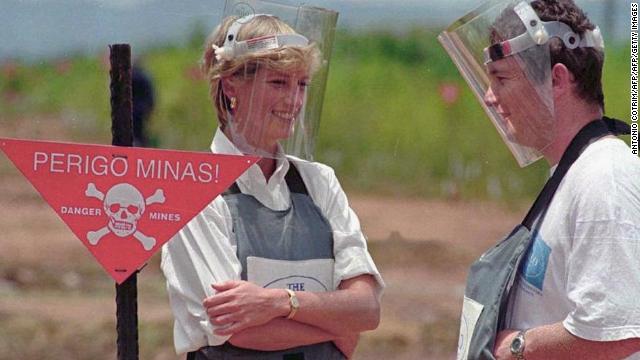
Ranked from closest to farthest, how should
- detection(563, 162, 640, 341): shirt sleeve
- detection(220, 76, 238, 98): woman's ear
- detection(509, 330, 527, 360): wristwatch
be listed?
detection(563, 162, 640, 341): shirt sleeve < detection(509, 330, 527, 360): wristwatch < detection(220, 76, 238, 98): woman's ear

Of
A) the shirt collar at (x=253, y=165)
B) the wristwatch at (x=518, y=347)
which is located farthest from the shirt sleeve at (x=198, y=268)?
the wristwatch at (x=518, y=347)

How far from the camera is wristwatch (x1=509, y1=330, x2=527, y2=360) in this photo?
1.93 meters

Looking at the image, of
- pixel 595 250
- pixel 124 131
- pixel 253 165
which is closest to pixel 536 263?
pixel 595 250

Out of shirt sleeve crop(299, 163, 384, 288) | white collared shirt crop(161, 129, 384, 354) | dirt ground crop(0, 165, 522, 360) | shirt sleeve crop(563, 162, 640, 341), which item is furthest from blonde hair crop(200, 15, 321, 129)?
dirt ground crop(0, 165, 522, 360)

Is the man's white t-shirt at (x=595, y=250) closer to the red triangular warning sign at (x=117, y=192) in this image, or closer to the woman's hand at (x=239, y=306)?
the woman's hand at (x=239, y=306)

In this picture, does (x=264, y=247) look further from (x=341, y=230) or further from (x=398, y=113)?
(x=398, y=113)

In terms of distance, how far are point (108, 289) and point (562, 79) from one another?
3116mm

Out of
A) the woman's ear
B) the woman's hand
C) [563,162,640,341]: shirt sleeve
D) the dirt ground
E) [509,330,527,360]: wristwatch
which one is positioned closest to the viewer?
[563,162,640,341]: shirt sleeve

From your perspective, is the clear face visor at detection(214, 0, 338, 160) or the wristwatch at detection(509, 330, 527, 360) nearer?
the wristwatch at detection(509, 330, 527, 360)

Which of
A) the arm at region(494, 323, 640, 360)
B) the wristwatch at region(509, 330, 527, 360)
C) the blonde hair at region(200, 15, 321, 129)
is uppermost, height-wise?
the blonde hair at region(200, 15, 321, 129)

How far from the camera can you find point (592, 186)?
186cm

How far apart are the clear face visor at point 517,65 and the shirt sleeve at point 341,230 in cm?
42

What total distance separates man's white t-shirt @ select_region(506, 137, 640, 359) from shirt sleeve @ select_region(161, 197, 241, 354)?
68 centimetres

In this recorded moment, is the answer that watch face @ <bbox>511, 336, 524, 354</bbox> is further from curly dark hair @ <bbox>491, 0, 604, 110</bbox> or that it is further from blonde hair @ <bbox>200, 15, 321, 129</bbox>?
blonde hair @ <bbox>200, 15, 321, 129</bbox>
